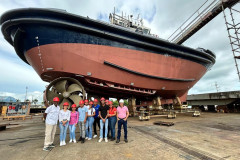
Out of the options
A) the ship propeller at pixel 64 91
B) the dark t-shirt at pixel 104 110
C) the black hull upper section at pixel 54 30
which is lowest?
the dark t-shirt at pixel 104 110

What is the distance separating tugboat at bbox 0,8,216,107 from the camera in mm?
6527

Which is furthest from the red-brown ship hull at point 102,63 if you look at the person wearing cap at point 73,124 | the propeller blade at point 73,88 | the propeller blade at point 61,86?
the person wearing cap at point 73,124

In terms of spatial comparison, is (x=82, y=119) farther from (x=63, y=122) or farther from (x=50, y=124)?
(x=50, y=124)

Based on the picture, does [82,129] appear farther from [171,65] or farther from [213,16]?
[213,16]

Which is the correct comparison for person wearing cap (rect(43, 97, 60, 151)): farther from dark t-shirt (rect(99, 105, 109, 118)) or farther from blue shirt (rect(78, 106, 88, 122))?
dark t-shirt (rect(99, 105, 109, 118))

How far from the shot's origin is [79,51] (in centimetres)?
711

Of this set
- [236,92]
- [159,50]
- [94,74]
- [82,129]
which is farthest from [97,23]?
[236,92]

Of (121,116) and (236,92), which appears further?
(236,92)

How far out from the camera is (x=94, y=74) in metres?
7.55

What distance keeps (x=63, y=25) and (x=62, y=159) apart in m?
6.65

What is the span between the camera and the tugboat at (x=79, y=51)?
21.4ft

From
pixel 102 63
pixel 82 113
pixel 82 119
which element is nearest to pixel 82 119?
pixel 82 119

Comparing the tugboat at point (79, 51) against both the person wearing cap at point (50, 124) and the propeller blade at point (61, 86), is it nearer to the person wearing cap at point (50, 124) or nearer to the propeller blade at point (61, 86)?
the propeller blade at point (61, 86)

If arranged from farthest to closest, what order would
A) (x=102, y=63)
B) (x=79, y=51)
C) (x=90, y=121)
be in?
1. (x=102, y=63)
2. (x=79, y=51)
3. (x=90, y=121)
